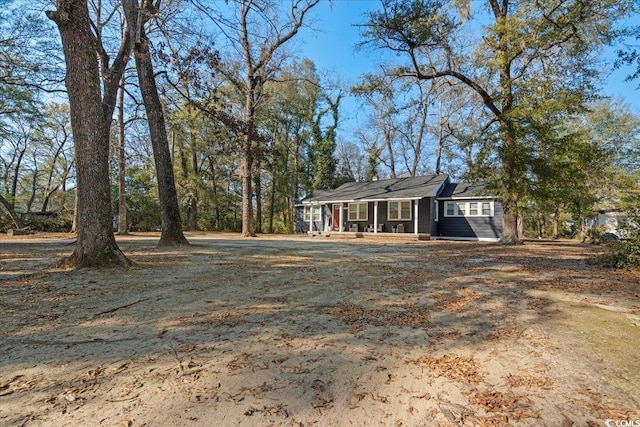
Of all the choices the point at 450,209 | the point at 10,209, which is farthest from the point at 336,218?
the point at 10,209

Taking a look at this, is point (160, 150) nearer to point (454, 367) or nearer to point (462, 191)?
point (454, 367)

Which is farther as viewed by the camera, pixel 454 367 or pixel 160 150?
pixel 160 150

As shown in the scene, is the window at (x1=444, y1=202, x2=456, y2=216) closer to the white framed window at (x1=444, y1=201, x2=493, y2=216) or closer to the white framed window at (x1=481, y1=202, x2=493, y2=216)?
the white framed window at (x1=444, y1=201, x2=493, y2=216)

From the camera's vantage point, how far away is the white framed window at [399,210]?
765 inches

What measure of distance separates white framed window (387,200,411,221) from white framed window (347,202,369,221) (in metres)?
1.58

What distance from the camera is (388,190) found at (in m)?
20.6

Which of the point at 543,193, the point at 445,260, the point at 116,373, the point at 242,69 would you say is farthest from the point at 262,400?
the point at 242,69

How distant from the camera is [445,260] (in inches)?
332

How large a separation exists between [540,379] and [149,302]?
12.9 ft

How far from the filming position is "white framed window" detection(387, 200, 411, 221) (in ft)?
63.7

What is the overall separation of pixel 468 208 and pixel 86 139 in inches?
728

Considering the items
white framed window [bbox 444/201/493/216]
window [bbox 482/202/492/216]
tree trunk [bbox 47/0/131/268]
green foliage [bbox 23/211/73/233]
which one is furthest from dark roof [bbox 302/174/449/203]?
green foliage [bbox 23/211/73/233]

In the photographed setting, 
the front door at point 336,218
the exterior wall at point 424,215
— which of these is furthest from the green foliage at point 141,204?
the exterior wall at point 424,215

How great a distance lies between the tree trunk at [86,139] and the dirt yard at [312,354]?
0.84 m
